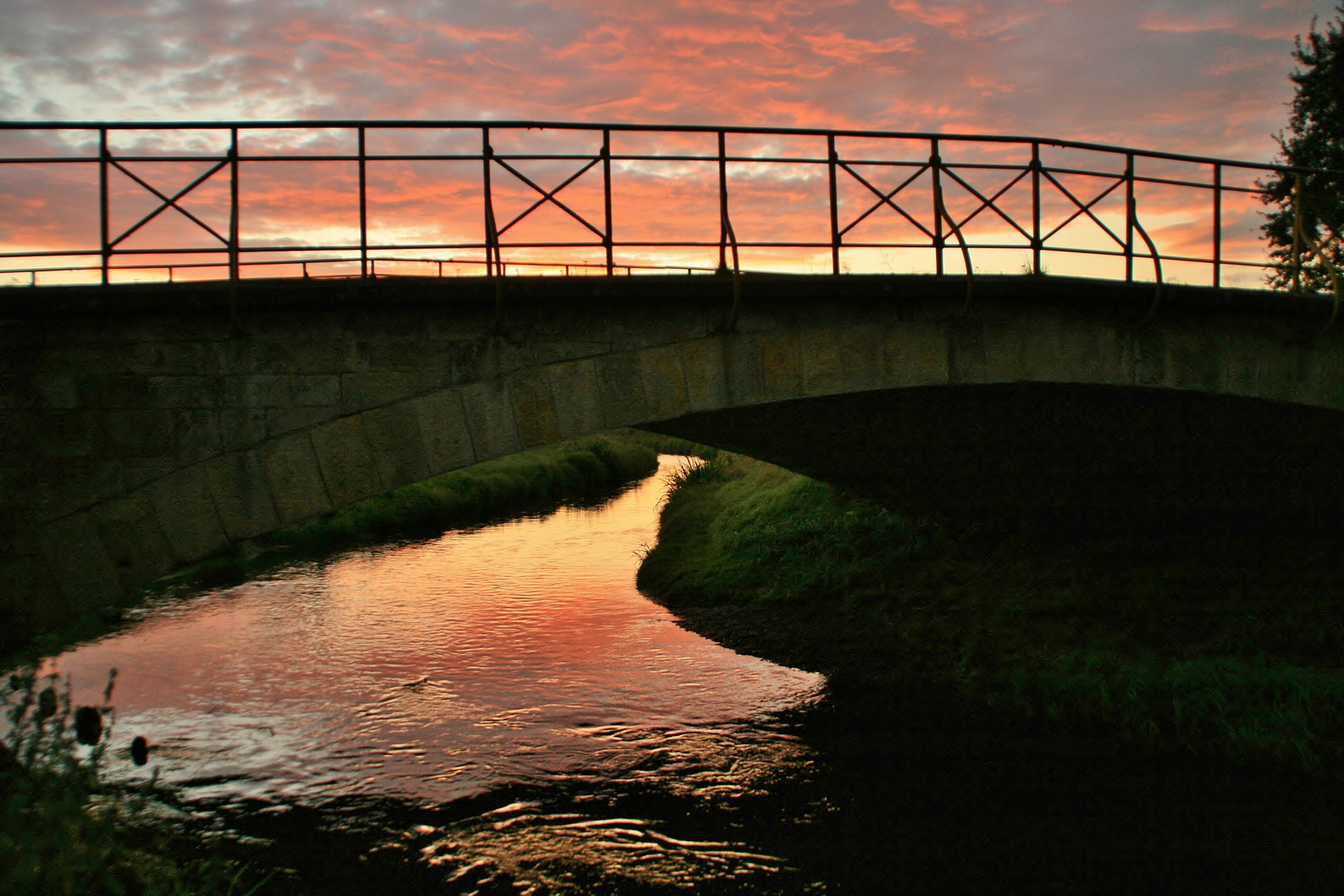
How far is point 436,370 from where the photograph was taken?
6.65 m

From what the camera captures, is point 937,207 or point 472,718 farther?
point 472,718

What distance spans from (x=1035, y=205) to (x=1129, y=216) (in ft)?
3.70

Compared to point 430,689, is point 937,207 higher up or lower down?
higher up

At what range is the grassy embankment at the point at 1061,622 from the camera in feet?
33.8

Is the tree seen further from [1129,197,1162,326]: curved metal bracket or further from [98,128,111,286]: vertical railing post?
[98,128,111,286]: vertical railing post

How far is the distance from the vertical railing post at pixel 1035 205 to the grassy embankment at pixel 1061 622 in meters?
5.24

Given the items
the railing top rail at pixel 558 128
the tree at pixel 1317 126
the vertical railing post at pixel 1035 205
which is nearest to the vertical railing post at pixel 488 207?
the railing top rail at pixel 558 128

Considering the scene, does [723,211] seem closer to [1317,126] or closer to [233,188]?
[233,188]

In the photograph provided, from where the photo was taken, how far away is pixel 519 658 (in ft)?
41.6

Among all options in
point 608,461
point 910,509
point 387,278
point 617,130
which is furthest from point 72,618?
point 608,461

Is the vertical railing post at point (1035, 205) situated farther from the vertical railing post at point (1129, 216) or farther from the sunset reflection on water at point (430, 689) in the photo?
the sunset reflection on water at point (430, 689)

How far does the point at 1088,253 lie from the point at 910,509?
7.03 metres

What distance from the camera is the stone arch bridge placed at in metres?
6.12

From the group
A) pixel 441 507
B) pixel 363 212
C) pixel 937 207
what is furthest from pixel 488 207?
pixel 441 507
